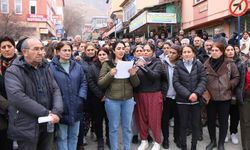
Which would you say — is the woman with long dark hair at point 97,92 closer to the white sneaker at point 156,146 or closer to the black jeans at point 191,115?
the white sneaker at point 156,146

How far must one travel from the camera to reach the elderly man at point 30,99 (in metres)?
3.67

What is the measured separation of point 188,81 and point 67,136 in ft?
7.32

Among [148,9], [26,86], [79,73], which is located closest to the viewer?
[26,86]

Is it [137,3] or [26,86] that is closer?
[26,86]

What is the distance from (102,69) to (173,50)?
152 centimetres

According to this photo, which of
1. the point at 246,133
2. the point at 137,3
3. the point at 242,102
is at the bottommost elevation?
the point at 246,133

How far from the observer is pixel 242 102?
572 centimetres

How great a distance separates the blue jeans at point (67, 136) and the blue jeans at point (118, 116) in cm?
63

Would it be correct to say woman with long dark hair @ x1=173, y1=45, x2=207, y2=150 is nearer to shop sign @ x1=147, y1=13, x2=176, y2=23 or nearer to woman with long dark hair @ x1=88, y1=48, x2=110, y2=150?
woman with long dark hair @ x1=88, y1=48, x2=110, y2=150

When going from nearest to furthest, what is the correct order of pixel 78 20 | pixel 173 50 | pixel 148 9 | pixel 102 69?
pixel 102 69
pixel 173 50
pixel 148 9
pixel 78 20

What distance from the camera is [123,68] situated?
5172mm

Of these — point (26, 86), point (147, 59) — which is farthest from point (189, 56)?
point (26, 86)

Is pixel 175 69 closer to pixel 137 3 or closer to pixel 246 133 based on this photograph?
pixel 246 133

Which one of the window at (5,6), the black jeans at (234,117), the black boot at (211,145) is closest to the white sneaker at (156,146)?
the black boot at (211,145)
